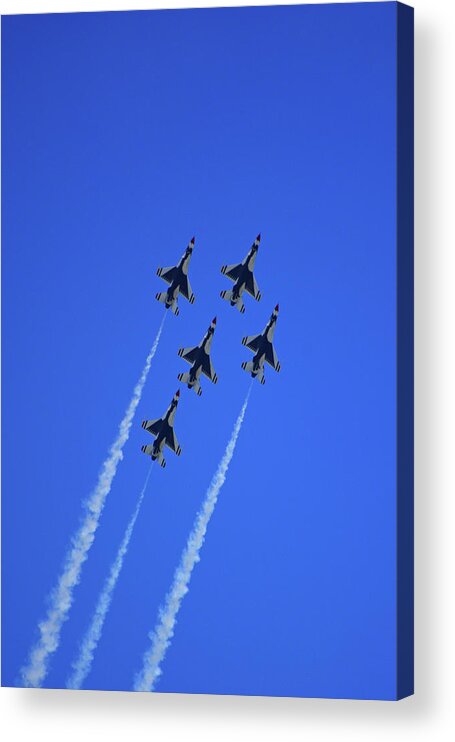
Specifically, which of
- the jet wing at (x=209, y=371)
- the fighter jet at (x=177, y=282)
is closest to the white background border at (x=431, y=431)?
the jet wing at (x=209, y=371)

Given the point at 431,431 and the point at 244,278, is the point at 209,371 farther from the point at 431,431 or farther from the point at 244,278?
the point at 431,431

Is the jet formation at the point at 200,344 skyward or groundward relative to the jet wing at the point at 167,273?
groundward

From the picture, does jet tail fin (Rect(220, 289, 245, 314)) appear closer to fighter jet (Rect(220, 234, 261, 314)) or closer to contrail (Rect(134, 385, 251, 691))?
fighter jet (Rect(220, 234, 261, 314))

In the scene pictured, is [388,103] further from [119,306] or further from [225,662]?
[225,662]

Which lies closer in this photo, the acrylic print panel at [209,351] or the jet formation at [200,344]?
the acrylic print panel at [209,351]

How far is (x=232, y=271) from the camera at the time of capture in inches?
316

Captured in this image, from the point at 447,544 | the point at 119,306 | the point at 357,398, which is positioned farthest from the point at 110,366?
the point at 447,544

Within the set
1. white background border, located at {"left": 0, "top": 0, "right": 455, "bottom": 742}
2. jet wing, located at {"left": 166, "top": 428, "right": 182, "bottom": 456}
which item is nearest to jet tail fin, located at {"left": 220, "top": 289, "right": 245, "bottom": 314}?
jet wing, located at {"left": 166, "top": 428, "right": 182, "bottom": 456}

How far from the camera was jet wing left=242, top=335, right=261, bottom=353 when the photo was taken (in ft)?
26.2

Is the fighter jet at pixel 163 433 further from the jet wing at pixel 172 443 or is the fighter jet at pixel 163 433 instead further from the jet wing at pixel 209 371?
the jet wing at pixel 209 371

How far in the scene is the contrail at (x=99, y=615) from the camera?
8109mm

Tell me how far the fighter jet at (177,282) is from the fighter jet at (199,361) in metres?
0.16

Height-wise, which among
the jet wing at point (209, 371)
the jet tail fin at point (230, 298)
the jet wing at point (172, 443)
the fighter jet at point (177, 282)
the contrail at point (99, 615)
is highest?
the fighter jet at point (177, 282)

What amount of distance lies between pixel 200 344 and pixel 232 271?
1.05 feet
